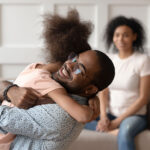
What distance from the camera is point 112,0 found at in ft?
8.66

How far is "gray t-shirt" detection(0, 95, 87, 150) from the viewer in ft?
2.98

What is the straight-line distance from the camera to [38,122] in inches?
36.0

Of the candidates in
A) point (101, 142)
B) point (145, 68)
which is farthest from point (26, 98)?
point (145, 68)

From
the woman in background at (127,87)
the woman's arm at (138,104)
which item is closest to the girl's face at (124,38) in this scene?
the woman in background at (127,87)

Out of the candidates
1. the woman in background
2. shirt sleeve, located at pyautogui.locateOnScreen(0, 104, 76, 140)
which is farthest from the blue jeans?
shirt sleeve, located at pyautogui.locateOnScreen(0, 104, 76, 140)

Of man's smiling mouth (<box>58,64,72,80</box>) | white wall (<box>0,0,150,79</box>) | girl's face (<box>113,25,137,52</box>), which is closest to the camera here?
man's smiling mouth (<box>58,64,72,80</box>)

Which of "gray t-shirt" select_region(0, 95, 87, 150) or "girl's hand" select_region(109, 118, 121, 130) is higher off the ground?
"gray t-shirt" select_region(0, 95, 87, 150)

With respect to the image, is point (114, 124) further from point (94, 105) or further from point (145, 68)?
point (94, 105)

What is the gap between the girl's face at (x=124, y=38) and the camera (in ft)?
7.11

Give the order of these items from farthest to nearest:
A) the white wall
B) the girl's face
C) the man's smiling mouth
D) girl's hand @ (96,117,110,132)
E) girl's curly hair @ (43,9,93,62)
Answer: the white wall < the girl's face < girl's hand @ (96,117,110,132) < girl's curly hair @ (43,9,93,62) < the man's smiling mouth

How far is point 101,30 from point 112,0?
0.29 meters

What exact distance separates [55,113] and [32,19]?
190 cm

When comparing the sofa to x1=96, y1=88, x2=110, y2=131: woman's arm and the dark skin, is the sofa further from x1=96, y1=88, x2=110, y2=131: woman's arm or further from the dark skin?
the dark skin

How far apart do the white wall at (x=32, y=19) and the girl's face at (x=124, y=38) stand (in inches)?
16.6
